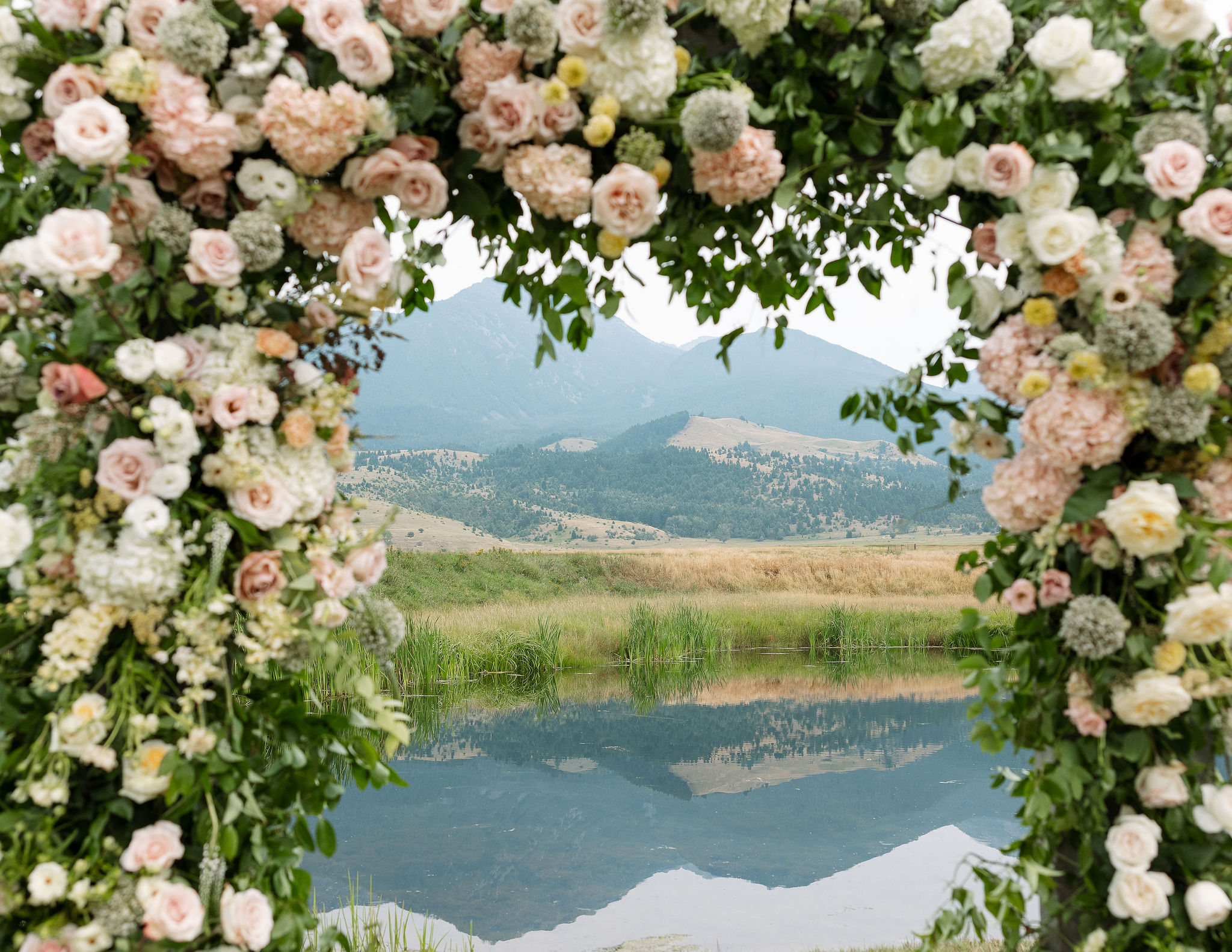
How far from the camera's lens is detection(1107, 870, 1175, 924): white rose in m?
1.85

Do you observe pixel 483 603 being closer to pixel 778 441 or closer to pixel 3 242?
pixel 3 242

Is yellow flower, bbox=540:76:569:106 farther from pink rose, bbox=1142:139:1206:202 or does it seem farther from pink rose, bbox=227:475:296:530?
pink rose, bbox=1142:139:1206:202

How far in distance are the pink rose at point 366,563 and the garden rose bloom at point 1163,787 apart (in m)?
1.86

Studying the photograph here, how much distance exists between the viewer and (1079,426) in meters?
1.88

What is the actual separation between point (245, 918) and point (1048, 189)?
2427 mm

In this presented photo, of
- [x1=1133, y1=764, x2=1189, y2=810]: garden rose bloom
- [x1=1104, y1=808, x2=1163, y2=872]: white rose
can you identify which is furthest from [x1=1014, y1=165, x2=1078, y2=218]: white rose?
[x1=1104, y1=808, x2=1163, y2=872]: white rose

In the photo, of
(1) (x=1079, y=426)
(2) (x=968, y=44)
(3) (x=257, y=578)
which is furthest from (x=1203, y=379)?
(3) (x=257, y=578)

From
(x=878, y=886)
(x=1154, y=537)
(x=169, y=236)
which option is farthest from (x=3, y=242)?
(x=878, y=886)

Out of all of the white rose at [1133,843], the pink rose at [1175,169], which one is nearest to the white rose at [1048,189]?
the pink rose at [1175,169]

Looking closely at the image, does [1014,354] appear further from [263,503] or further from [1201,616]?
[263,503]

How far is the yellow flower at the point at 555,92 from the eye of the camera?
75.0 inches

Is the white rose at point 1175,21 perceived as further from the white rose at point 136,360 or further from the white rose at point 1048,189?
the white rose at point 136,360

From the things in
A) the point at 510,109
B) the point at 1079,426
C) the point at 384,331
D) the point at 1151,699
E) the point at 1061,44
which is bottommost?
the point at 1151,699

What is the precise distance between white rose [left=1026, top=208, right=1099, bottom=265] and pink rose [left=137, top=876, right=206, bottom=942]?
2.33m
